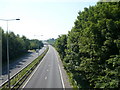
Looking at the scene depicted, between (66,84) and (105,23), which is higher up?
(105,23)

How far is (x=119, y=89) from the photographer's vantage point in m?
13.5

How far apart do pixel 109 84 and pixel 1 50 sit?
4540 centimetres

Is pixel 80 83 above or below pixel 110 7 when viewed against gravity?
below

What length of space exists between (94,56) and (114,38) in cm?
302

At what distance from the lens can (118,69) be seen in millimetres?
Answer: 13227

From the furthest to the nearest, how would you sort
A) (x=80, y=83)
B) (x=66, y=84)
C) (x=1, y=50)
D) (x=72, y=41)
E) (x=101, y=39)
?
(x=1, y=50) → (x=66, y=84) → (x=72, y=41) → (x=80, y=83) → (x=101, y=39)

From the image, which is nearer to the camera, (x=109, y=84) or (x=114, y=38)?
(x=109, y=84)

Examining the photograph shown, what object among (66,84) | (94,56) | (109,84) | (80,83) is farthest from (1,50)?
(109,84)

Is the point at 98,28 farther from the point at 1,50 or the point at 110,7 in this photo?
the point at 1,50

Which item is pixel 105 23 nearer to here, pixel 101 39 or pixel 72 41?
pixel 101 39

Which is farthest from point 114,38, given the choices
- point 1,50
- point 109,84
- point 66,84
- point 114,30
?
point 1,50

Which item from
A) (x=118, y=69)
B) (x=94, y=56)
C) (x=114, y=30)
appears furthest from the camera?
(x=94, y=56)

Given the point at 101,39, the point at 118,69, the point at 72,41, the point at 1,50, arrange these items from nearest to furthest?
the point at 118,69
the point at 101,39
the point at 72,41
the point at 1,50

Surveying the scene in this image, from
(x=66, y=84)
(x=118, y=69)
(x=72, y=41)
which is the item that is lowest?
(x=66, y=84)
